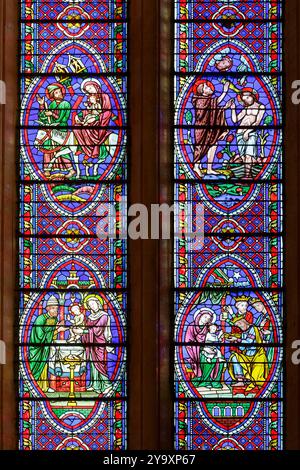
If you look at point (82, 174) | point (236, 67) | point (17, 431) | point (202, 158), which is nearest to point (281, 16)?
point (236, 67)

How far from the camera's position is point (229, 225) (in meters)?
10.3

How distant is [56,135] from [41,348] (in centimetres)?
158

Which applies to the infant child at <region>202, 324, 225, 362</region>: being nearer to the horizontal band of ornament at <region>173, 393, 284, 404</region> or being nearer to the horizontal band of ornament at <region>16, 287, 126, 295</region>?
the horizontal band of ornament at <region>173, 393, 284, 404</region>

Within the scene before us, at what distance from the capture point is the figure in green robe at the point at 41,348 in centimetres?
1012

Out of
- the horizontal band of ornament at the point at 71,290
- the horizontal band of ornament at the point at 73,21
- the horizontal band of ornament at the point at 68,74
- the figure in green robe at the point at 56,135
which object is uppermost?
the horizontal band of ornament at the point at 73,21

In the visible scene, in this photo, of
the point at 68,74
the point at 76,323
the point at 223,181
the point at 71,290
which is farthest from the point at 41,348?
the point at 68,74

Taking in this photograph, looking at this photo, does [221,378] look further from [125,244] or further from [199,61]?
[199,61]

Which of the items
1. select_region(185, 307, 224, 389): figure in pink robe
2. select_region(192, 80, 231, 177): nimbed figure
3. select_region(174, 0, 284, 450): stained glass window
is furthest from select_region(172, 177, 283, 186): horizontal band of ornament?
select_region(185, 307, 224, 389): figure in pink robe

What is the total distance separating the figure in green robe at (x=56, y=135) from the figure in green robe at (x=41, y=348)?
109 cm

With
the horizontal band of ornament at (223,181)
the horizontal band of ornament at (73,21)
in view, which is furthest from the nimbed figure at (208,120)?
the horizontal band of ornament at (73,21)

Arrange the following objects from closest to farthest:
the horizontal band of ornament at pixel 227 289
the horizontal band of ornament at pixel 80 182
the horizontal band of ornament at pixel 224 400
Answer: the horizontal band of ornament at pixel 224 400
the horizontal band of ornament at pixel 227 289
the horizontal band of ornament at pixel 80 182

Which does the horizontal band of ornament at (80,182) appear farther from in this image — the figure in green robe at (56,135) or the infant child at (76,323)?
the infant child at (76,323)

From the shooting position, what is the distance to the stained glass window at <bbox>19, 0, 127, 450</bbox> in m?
10.1

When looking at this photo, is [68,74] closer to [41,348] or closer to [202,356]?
[41,348]
